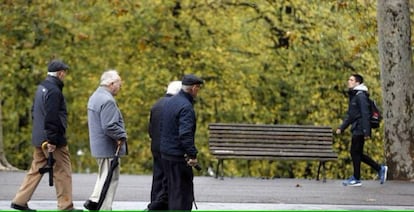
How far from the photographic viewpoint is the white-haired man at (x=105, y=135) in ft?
36.8

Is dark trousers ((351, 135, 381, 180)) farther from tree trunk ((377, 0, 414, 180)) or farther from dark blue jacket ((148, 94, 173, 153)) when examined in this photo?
dark blue jacket ((148, 94, 173, 153))

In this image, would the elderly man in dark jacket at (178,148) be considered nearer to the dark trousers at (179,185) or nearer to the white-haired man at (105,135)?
the dark trousers at (179,185)

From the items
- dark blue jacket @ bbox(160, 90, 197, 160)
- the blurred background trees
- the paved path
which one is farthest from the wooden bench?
the blurred background trees

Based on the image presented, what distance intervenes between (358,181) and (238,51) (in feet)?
45.1

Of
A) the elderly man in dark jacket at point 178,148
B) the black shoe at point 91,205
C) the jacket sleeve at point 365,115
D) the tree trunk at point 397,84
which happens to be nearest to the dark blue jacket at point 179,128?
the elderly man in dark jacket at point 178,148

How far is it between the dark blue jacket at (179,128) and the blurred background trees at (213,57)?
56.5ft

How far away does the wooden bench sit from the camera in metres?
17.4

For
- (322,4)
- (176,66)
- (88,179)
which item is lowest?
(88,179)

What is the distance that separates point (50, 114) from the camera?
36.2 feet

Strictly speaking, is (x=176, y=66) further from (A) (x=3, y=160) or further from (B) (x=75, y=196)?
(B) (x=75, y=196)

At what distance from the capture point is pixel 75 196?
1369 cm

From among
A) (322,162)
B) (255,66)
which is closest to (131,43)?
(255,66)

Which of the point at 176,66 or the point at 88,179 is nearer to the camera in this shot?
the point at 88,179

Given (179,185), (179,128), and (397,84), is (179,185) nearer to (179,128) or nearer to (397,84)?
(179,128)
